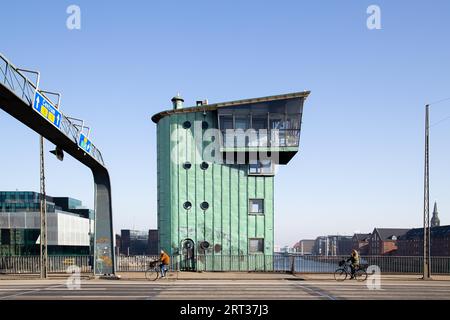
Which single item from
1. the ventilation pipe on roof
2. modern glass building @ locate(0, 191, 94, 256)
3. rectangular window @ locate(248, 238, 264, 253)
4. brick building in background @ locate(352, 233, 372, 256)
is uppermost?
the ventilation pipe on roof

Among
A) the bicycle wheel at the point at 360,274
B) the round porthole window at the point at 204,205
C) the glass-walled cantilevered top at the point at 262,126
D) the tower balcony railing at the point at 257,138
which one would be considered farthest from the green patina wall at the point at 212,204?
the bicycle wheel at the point at 360,274

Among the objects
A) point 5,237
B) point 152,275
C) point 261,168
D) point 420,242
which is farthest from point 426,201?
point 420,242

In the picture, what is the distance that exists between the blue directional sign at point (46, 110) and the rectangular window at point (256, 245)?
1635 cm

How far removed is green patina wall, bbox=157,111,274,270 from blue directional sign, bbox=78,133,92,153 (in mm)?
8625

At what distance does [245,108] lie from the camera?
96.9 ft

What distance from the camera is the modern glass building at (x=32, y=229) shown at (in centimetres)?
6007

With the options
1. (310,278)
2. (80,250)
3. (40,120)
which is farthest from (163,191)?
(80,250)

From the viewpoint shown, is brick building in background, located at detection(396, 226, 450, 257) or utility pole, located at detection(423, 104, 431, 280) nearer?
utility pole, located at detection(423, 104, 431, 280)

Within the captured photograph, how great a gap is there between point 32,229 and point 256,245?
46094 millimetres

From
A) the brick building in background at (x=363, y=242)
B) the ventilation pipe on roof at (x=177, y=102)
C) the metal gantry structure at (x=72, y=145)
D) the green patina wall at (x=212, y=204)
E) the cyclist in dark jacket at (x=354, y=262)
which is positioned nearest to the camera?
the metal gantry structure at (x=72, y=145)

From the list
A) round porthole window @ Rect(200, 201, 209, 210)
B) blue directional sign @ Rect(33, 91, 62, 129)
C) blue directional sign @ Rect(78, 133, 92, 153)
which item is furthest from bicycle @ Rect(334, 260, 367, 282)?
blue directional sign @ Rect(33, 91, 62, 129)

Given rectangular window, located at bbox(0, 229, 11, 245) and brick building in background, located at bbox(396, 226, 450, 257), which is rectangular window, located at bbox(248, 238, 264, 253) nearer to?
rectangular window, located at bbox(0, 229, 11, 245)

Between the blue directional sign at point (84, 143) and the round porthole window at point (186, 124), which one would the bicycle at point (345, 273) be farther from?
the blue directional sign at point (84, 143)

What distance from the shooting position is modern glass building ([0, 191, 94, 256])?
60.1 metres
